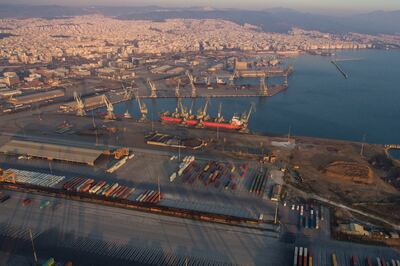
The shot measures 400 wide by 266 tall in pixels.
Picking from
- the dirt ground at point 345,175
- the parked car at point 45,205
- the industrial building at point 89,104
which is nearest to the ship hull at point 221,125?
the dirt ground at point 345,175

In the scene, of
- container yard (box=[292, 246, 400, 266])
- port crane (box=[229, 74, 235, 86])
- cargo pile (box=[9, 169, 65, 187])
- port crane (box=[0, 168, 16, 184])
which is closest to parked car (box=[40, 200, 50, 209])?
cargo pile (box=[9, 169, 65, 187])

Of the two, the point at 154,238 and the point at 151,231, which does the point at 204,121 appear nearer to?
the point at 151,231

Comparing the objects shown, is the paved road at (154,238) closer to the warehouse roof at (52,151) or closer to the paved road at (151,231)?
the paved road at (151,231)

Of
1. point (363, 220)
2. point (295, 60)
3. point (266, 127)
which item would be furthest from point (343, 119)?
point (295, 60)

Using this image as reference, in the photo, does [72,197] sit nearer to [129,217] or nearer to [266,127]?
[129,217]

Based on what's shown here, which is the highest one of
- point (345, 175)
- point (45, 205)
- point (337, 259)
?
point (345, 175)

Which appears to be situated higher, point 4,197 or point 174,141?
point 174,141

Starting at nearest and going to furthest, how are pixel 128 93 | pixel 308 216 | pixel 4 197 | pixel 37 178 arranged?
pixel 308 216 < pixel 4 197 < pixel 37 178 < pixel 128 93

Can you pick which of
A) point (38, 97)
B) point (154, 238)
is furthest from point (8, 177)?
point (38, 97)
